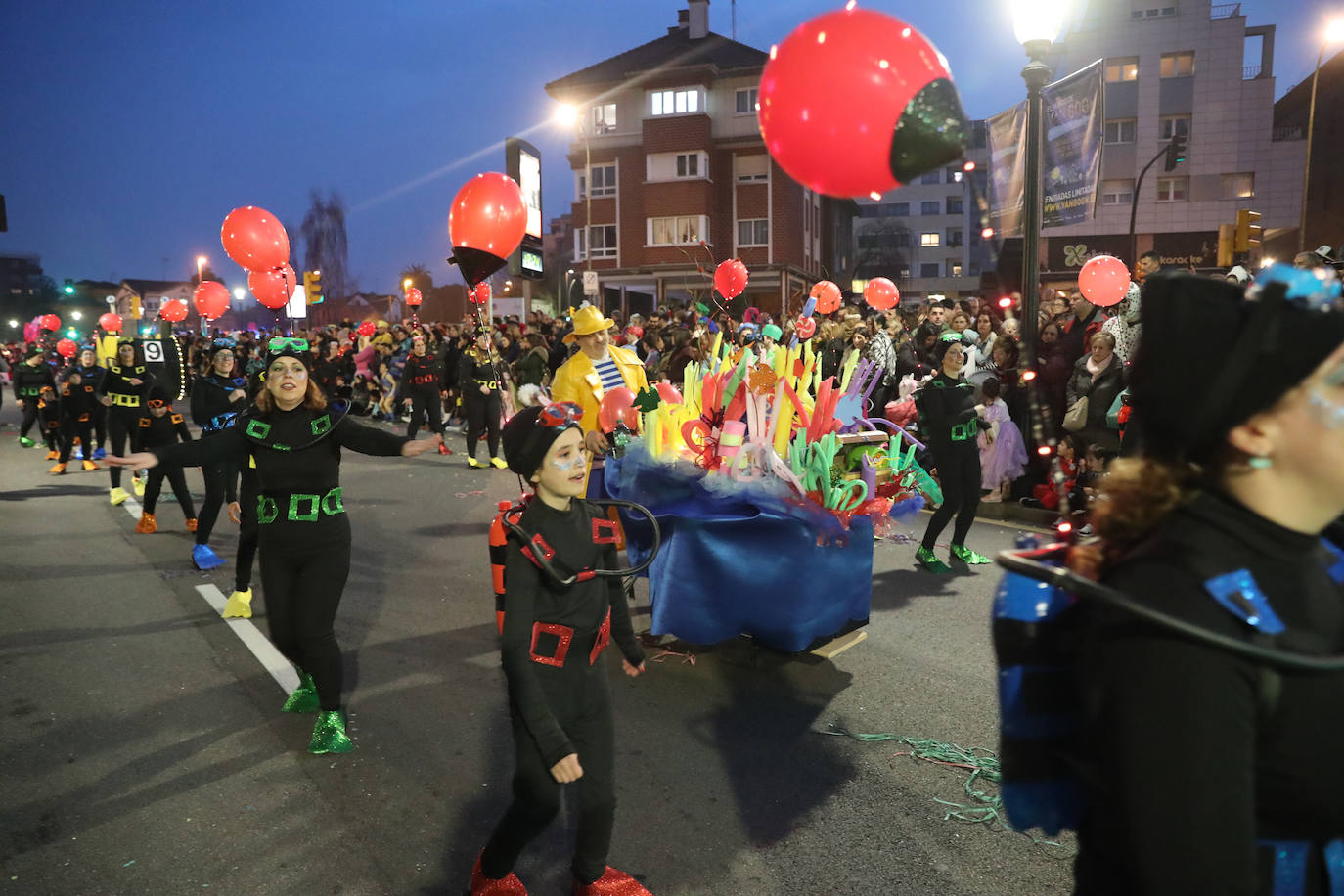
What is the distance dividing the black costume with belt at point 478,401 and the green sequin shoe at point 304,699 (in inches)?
337

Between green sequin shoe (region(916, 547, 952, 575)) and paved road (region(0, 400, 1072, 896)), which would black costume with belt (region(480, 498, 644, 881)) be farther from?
green sequin shoe (region(916, 547, 952, 575))

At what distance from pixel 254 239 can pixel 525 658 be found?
242 inches

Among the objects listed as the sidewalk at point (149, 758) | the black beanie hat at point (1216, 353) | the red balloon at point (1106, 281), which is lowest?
the sidewalk at point (149, 758)

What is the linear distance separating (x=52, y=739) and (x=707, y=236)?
35.0 metres

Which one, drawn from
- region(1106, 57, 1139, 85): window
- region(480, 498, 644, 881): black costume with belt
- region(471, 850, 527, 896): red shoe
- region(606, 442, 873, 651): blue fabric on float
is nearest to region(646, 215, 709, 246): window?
region(1106, 57, 1139, 85): window

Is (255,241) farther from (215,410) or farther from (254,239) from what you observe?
(215,410)

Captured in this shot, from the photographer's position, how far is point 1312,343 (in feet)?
4.19

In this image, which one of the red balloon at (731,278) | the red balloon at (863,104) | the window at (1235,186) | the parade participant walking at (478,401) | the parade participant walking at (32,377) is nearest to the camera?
the red balloon at (863,104)

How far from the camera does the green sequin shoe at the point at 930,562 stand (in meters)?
7.48

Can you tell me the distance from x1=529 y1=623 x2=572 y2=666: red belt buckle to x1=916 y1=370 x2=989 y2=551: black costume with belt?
517cm

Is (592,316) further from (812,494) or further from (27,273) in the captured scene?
(27,273)

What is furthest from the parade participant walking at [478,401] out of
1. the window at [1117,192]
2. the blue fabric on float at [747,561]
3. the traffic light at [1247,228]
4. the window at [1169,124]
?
the window at [1169,124]

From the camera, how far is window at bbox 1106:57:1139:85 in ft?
115

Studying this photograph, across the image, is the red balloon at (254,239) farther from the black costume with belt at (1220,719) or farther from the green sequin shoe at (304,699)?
the black costume with belt at (1220,719)
